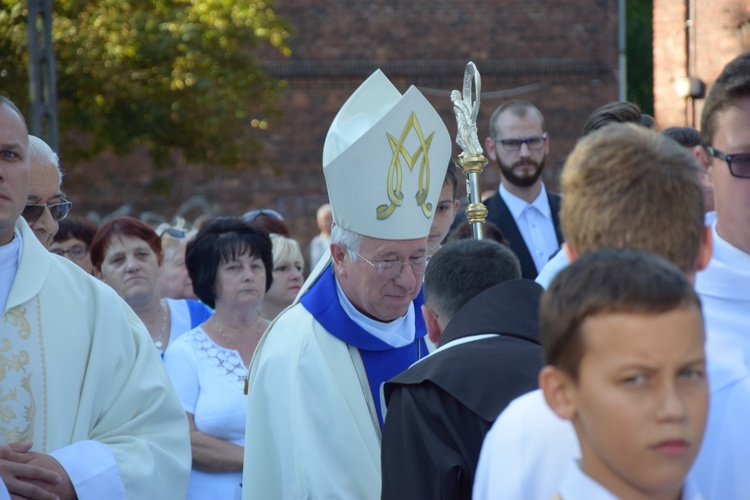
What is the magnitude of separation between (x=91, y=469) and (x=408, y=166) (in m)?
1.58

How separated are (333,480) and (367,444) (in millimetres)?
206

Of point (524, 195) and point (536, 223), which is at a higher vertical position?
point (524, 195)

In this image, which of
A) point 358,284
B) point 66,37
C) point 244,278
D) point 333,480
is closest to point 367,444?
point 333,480

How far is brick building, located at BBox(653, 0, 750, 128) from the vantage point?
12.6 meters

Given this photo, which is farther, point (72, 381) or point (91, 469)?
point (72, 381)

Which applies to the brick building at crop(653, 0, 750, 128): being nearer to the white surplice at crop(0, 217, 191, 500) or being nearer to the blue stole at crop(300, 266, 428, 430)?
the blue stole at crop(300, 266, 428, 430)

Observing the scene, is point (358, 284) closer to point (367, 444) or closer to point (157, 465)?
point (367, 444)

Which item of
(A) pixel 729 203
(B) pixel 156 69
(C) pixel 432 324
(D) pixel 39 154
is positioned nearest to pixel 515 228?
(D) pixel 39 154

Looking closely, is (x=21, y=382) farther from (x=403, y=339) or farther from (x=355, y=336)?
(x=403, y=339)

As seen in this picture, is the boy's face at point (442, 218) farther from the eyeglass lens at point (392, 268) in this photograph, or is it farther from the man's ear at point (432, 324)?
the man's ear at point (432, 324)

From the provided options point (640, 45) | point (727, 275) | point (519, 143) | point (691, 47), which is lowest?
point (727, 275)

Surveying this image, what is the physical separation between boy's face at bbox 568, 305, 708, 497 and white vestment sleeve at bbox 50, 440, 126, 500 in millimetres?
2076

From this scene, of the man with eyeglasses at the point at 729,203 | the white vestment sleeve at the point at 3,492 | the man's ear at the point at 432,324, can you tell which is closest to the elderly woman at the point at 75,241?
the white vestment sleeve at the point at 3,492

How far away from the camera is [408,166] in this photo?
4207mm
